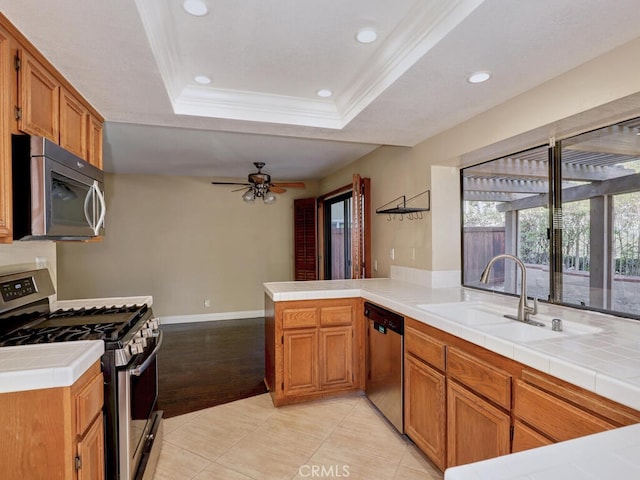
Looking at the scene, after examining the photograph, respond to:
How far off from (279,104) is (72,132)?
137cm

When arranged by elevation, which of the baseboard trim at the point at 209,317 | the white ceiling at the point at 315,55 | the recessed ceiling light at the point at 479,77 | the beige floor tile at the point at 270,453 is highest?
the white ceiling at the point at 315,55

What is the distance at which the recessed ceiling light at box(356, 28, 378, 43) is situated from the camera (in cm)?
182

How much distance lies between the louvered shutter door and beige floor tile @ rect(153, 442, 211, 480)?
144 inches

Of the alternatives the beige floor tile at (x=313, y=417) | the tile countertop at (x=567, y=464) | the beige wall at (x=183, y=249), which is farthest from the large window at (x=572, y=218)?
the beige wall at (x=183, y=249)

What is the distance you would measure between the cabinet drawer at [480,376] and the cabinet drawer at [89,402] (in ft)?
5.59

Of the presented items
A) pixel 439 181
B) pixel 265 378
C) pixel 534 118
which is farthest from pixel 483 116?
pixel 265 378

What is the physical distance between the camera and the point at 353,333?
297 centimetres

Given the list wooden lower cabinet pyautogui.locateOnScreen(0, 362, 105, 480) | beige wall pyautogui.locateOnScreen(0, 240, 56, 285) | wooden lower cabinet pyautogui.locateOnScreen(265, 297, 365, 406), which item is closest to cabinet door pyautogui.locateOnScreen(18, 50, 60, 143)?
beige wall pyautogui.locateOnScreen(0, 240, 56, 285)

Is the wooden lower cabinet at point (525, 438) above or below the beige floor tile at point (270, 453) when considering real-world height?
above

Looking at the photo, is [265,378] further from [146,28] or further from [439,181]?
[146,28]

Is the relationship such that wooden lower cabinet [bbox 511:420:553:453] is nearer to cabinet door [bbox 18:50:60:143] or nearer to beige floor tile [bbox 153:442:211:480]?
beige floor tile [bbox 153:442:211:480]

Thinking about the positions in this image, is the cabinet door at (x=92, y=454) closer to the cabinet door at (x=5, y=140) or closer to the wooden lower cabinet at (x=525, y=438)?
the cabinet door at (x=5, y=140)

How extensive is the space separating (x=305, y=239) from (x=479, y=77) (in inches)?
164

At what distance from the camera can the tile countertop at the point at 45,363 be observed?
121 cm
